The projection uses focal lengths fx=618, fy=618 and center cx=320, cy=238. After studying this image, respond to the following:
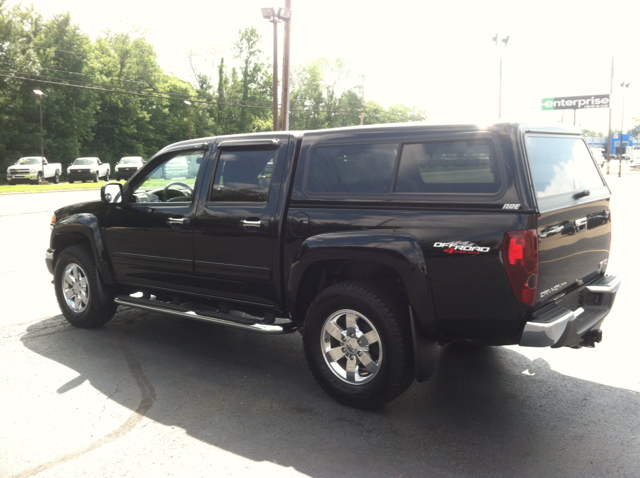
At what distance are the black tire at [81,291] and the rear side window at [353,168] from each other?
8.92 ft

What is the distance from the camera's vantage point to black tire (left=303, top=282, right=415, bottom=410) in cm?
409

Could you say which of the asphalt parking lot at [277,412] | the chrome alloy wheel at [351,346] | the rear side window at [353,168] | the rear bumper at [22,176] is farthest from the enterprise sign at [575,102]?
the chrome alloy wheel at [351,346]

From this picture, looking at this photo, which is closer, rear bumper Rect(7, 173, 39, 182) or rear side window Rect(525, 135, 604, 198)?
rear side window Rect(525, 135, 604, 198)

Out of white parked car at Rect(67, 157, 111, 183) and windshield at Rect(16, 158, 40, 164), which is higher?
windshield at Rect(16, 158, 40, 164)

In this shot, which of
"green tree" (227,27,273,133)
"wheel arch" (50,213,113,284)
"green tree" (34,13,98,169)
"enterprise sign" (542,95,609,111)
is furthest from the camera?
"green tree" (227,27,273,133)

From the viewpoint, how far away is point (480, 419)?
13.4 feet

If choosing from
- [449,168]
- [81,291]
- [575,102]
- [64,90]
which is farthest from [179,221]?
[575,102]

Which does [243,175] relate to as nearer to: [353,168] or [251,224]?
[251,224]

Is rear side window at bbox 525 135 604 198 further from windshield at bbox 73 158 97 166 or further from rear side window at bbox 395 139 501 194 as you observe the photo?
windshield at bbox 73 158 97 166

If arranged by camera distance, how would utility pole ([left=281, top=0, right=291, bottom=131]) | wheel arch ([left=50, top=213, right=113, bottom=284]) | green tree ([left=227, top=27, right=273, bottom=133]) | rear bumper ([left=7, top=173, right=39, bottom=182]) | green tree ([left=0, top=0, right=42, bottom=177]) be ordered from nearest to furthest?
wheel arch ([left=50, top=213, right=113, bottom=284]), utility pole ([left=281, top=0, right=291, bottom=131]), rear bumper ([left=7, top=173, right=39, bottom=182]), green tree ([left=0, top=0, right=42, bottom=177]), green tree ([left=227, top=27, right=273, bottom=133])

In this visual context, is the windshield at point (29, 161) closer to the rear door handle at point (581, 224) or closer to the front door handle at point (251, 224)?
the front door handle at point (251, 224)

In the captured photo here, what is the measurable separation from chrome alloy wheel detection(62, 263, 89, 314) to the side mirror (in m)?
0.83

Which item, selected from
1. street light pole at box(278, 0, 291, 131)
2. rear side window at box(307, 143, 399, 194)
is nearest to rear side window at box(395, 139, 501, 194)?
rear side window at box(307, 143, 399, 194)

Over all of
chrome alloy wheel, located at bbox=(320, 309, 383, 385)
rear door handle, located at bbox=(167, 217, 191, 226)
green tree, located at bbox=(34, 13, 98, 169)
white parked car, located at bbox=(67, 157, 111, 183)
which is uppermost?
green tree, located at bbox=(34, 13, 98, 169)
